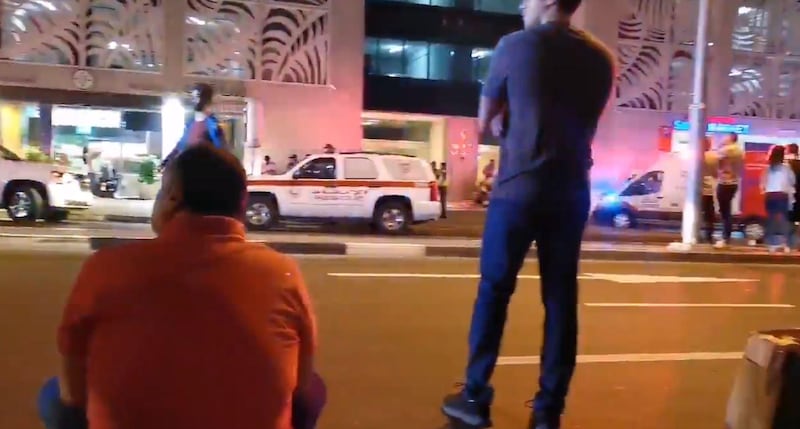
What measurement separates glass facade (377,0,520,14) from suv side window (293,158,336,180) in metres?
17.5

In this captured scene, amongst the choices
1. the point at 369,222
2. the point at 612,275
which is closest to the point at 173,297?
the point at 612,275

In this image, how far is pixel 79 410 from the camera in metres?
2.30

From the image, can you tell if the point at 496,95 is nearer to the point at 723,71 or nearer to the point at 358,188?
the point at 358,188

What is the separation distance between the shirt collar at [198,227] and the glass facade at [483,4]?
3183 centimetres

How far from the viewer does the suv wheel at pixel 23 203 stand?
15.7 meters

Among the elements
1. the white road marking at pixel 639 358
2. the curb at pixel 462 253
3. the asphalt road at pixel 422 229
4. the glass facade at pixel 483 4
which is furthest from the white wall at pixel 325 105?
the white road marking at pixel 639 358

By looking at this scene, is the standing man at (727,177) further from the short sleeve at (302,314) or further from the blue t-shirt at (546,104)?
the short sleeve at (302,314)

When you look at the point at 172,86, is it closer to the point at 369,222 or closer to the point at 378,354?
the point at 369,222

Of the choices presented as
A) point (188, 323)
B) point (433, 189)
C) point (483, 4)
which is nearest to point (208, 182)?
point (188, 323)

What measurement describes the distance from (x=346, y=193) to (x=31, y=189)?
5932 mm

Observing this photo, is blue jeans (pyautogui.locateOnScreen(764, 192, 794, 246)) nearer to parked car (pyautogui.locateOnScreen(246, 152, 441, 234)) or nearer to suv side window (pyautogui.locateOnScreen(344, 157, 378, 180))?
parked car (pyautogui.locateOnScreen(246, 152, 441, 234))

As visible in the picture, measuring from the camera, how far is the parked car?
1692 centimetres

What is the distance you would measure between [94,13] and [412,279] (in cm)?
1946

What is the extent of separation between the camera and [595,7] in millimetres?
29688
